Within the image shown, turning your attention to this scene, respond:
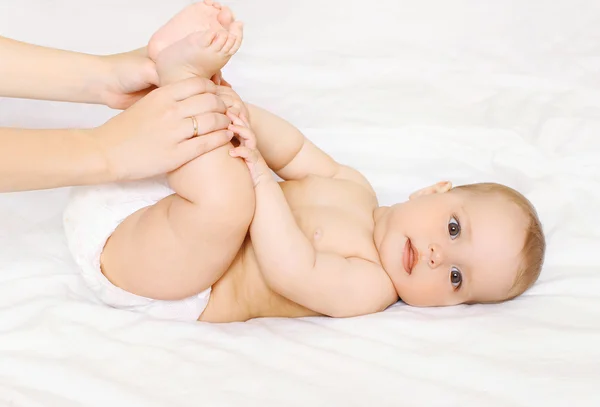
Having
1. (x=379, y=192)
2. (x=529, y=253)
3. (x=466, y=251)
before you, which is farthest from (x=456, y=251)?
(x=379, y=192)

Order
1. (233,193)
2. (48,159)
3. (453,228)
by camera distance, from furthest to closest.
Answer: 1. (453,228)
2. (233,193)
3. (48,159)

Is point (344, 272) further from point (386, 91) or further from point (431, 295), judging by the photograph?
point (386, 91)

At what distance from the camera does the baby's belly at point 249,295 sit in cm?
135

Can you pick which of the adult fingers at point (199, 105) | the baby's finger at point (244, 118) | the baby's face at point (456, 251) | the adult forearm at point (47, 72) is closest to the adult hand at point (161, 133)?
the adult fingers at point (199, 105)

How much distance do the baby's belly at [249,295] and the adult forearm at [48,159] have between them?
0.32 m

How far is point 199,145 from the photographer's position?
45.6 inches

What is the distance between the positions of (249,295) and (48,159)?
1.48ft

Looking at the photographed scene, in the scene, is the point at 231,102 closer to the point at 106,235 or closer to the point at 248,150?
the point at 248,150

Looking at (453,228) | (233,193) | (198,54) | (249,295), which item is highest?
(198,54)

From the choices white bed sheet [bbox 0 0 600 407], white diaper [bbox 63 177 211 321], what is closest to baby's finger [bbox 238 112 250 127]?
white diaper [bbox 63 177 211 321]

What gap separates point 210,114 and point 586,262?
77 cm

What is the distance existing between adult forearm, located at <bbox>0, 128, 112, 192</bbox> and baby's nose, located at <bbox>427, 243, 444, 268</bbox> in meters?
0.59

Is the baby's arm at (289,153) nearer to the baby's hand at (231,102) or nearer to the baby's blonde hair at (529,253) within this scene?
the baby's hand at (231,102)

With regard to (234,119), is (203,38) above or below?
above
